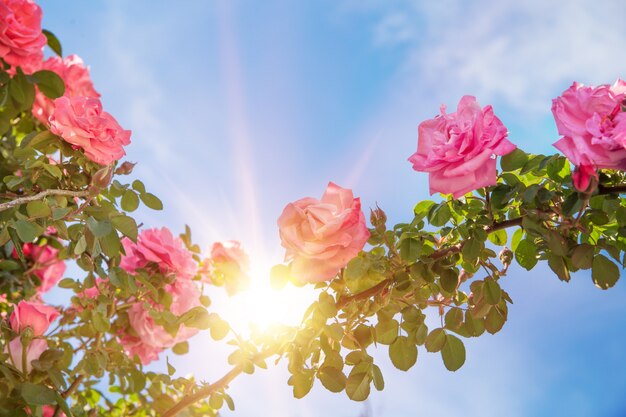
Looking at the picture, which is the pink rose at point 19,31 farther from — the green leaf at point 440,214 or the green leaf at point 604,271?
the green leaf at point 604,271

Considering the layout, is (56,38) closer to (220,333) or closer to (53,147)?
(53,147)

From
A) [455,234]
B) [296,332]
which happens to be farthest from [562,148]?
[296,332]

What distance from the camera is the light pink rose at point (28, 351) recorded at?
1.40 metres

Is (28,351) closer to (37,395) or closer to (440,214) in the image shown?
(37,395)

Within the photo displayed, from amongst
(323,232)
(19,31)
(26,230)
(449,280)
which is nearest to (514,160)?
(449,280)

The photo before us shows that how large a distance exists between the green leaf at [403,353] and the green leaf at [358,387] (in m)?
0.06

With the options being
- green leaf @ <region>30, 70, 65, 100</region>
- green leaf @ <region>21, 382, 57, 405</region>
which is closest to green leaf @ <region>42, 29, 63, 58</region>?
green leaf @ <region>30, 70, 65, 100</region>

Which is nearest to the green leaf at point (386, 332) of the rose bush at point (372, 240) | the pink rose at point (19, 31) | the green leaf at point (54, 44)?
the rose bush at point (372, 240)

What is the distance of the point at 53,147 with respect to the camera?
137 centimetres

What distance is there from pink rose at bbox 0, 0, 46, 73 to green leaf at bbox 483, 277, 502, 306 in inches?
54.4

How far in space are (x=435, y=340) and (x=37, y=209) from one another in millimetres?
710

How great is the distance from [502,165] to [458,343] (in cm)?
30

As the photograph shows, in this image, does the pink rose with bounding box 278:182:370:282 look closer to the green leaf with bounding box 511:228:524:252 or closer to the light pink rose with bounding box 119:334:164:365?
the green leaf with bounding box 511:228:524:252

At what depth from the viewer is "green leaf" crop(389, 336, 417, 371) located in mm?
1101
